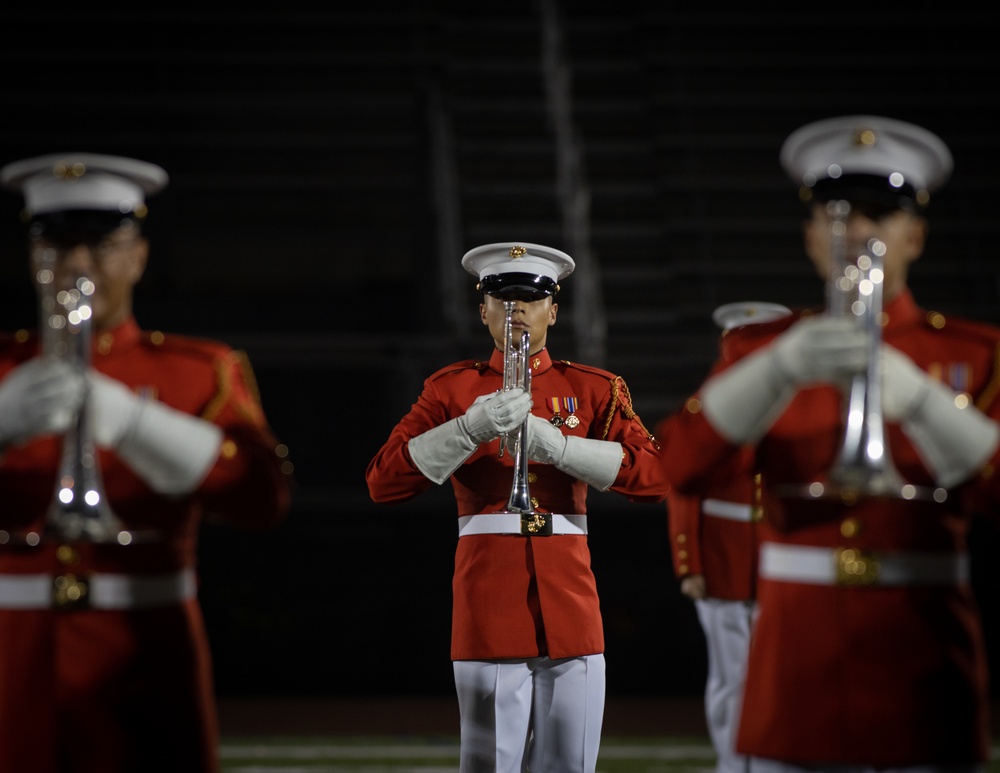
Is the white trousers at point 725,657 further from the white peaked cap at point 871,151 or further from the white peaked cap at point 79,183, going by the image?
the white peaked cap at point 79,183

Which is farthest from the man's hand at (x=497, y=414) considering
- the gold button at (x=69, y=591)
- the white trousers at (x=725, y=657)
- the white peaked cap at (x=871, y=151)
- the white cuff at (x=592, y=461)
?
the white trousers at (x=725, y=657)

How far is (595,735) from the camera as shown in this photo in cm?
365

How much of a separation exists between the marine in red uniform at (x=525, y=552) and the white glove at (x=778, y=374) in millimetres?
A: 1209

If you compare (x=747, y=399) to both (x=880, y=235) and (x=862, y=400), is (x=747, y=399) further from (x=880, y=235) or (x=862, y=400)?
(x=880, y=235)

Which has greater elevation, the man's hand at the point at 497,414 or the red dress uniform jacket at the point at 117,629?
the man's hand at the point at 497,414

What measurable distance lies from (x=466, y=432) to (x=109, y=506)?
115 centimetres

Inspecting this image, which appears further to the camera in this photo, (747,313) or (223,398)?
(747,313)

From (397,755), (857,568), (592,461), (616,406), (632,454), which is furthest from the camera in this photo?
(397,755)

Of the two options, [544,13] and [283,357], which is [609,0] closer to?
[544,13]

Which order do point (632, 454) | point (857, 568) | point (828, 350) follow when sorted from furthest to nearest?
point (632, 454) < point (857, 568) < point (828, 350)

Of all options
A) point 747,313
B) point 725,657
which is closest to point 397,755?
point 725,657

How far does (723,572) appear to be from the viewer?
522cm

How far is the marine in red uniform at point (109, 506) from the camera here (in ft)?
7.59

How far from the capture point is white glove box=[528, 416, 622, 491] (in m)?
3.46
